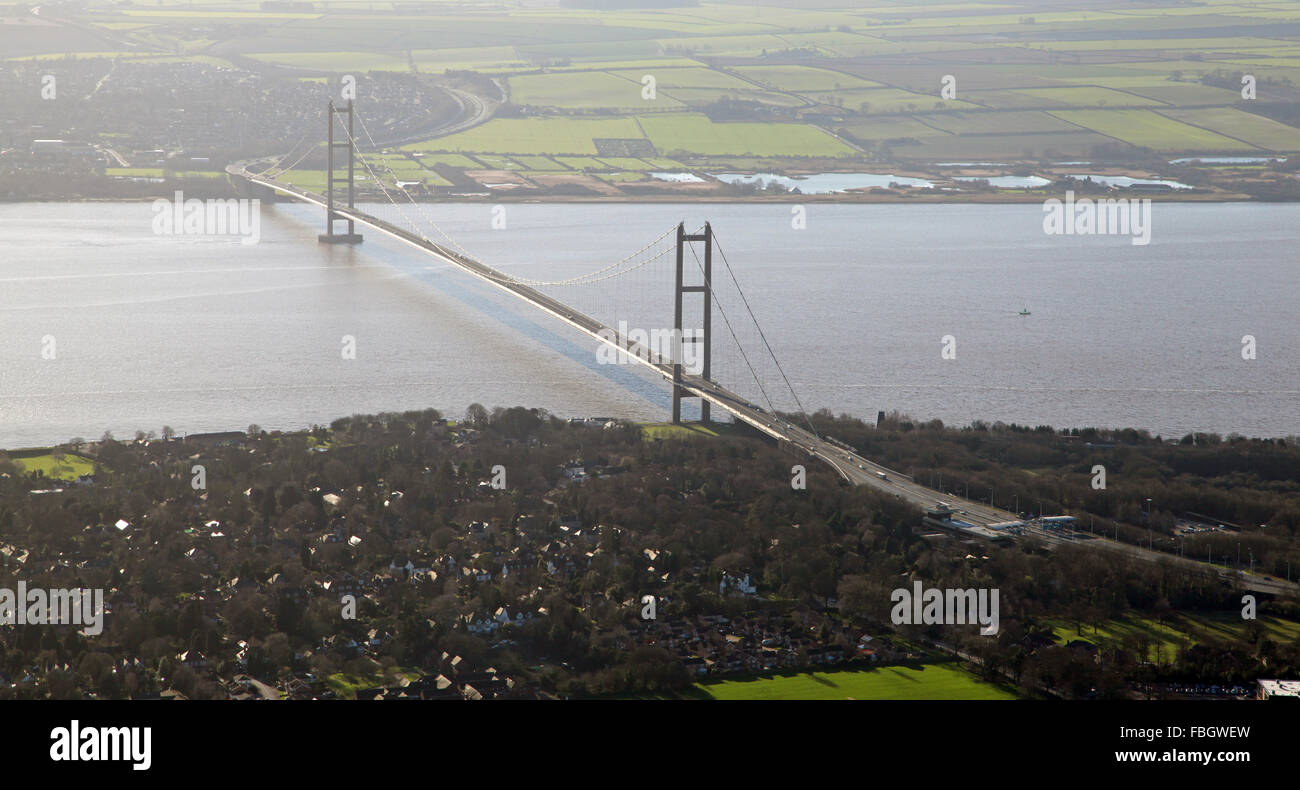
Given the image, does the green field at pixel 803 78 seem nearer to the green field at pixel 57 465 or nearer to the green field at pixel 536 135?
the green field at pixel 536 135

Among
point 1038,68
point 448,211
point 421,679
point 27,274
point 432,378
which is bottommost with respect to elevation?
point 421,679

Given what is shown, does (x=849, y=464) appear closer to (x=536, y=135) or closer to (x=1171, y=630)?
(x=1171, y=630)

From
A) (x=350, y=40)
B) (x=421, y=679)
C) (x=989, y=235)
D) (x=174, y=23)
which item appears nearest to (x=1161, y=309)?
(x=989, y=235)

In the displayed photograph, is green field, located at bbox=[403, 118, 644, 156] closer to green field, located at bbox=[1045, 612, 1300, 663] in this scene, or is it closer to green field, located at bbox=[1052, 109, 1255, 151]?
green field, located at bbox=[1052, 109, 1255, 151]

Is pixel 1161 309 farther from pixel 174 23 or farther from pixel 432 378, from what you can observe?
pixel 174 23

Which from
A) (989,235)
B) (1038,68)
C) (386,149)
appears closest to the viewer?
(989,235)

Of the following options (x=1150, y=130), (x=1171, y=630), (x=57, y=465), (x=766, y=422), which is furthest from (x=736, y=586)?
(x=1150, y=130)
